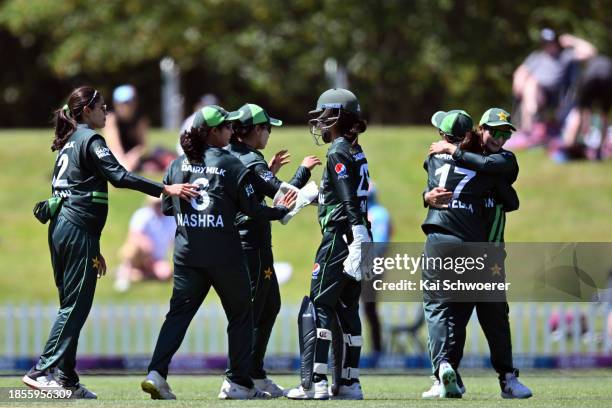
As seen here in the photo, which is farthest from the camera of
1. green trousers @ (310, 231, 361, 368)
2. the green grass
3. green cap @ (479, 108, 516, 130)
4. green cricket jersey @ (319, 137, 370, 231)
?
the green grass

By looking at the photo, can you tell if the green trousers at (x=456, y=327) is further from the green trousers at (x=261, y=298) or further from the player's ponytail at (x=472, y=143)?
the green trousers at (x=261, y=298)

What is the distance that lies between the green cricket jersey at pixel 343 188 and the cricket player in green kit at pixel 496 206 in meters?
0.64

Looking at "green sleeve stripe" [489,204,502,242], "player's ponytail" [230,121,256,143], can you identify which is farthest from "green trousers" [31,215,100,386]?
"green sleeve stripe" [489,204,502,242]

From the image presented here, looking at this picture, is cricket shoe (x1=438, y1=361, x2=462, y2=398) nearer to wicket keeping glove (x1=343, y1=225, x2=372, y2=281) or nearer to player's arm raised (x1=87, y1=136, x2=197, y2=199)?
wicket keeping glove (x1=343, y1=225, x2=372, y2=281)

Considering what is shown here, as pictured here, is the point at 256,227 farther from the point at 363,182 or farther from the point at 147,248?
the point at 147,248

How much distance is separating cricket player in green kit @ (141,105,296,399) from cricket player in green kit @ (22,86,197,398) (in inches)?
11.6

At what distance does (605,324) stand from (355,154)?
8.69 m

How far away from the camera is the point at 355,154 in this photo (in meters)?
10.2

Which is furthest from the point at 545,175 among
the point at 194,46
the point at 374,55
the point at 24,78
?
the point at 24,78

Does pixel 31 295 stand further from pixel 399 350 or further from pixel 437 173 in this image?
pixel 437 173

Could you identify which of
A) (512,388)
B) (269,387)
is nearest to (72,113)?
(269,387)

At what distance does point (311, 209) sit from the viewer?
925 inches

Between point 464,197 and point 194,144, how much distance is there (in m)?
2.13

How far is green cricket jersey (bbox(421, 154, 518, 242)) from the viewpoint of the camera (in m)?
10.5
